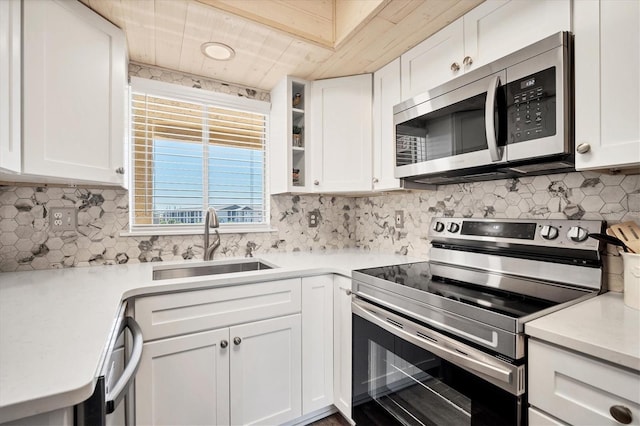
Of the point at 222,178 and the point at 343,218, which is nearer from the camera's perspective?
the point at 222,178

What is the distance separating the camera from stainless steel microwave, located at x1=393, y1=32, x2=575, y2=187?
1025 millimetres

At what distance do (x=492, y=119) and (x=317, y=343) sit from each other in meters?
1.41

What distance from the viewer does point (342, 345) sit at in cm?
166

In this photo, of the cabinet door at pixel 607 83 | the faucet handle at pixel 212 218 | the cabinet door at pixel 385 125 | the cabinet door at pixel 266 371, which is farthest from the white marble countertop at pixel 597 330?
the faucet handle at pixel 212 218

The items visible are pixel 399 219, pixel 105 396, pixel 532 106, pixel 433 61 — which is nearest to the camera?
pixel 105 396

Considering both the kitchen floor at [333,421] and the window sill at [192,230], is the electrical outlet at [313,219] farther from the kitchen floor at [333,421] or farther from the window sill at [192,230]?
the kitchen floor at [333,421]

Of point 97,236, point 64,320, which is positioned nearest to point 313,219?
point 97,236

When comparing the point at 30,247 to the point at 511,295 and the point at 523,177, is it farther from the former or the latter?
the point at 523,177

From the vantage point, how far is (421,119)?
1536mm

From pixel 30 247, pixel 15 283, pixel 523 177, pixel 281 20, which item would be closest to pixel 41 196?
pixel 30 247

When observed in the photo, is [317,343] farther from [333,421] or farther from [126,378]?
[126,378]

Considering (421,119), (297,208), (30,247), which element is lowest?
(30,247)

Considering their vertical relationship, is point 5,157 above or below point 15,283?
above

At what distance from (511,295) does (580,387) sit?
1.34 feet
